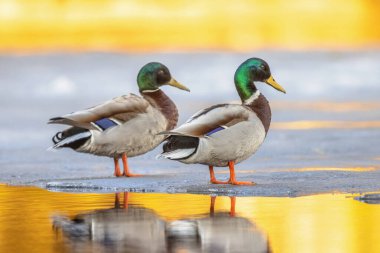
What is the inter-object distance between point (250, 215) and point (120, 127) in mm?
2907

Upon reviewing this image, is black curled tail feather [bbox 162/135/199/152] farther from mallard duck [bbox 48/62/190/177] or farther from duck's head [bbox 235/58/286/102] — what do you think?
mallard duck [bbox 48/62/190/177]

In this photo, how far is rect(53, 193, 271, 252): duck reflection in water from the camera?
20.2 ft

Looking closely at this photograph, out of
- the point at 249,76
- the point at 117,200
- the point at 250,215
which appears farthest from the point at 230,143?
the point at 250,215

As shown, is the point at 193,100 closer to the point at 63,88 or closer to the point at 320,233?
the point at 63,88

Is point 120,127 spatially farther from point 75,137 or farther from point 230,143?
point 230,143

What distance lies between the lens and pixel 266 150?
13.4 metres

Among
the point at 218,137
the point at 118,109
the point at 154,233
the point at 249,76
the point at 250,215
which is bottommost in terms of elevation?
the point at 154,233

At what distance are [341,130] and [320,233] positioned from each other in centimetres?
988

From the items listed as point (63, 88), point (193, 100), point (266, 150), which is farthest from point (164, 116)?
point (63, 88)

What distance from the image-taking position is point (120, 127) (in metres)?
10.1

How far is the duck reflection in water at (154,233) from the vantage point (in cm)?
617

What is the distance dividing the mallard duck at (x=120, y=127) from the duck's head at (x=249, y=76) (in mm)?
935

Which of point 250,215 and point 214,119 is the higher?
point 214,119

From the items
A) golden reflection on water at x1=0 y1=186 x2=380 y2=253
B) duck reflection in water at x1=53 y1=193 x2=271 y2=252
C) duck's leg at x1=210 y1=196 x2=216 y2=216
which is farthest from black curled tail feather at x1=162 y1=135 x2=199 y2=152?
duck reflection in water at x1=53 y1=193 x2=271 y2=252
